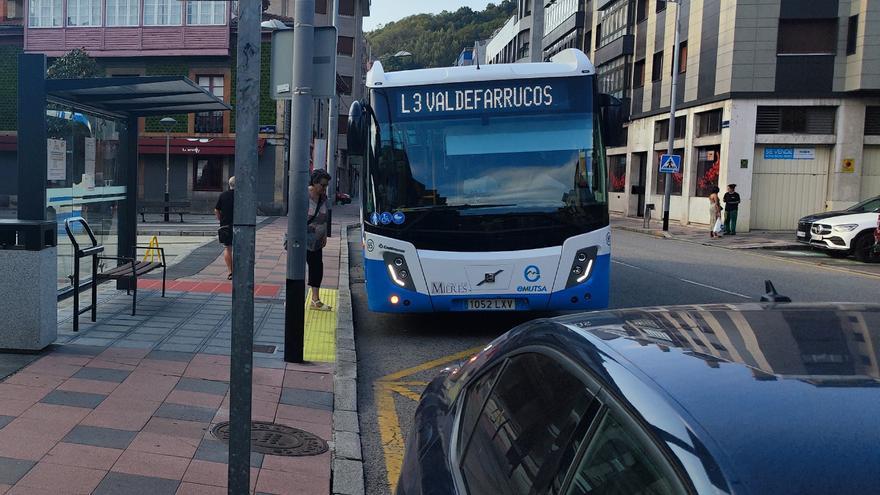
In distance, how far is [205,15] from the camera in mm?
35312

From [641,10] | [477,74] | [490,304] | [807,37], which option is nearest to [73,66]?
[641,10]

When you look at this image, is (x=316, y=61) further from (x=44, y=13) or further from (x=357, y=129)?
(x=44, y=13)

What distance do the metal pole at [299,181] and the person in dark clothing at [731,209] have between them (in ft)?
71.9

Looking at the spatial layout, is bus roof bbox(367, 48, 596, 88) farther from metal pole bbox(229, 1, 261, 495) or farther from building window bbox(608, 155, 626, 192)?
building window bbox(608, 155, 626, 192)

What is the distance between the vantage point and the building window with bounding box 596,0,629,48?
140 feet

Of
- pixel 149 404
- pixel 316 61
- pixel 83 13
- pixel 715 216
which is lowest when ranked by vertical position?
pixel 149 404

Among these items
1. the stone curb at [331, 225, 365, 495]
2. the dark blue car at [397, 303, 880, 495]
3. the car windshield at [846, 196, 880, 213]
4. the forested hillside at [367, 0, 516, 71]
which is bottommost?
the stone curb at [331, 225, 365, 495]

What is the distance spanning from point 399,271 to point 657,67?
32.9 meters

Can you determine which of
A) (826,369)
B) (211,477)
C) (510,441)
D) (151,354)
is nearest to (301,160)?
(151,354)

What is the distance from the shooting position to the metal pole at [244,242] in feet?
11.5

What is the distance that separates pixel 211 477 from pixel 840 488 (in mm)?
3792

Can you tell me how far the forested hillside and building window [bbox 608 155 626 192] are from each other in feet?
156

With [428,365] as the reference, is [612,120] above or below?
above

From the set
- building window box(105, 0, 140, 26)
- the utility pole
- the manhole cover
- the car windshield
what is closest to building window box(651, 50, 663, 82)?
the car windshield
